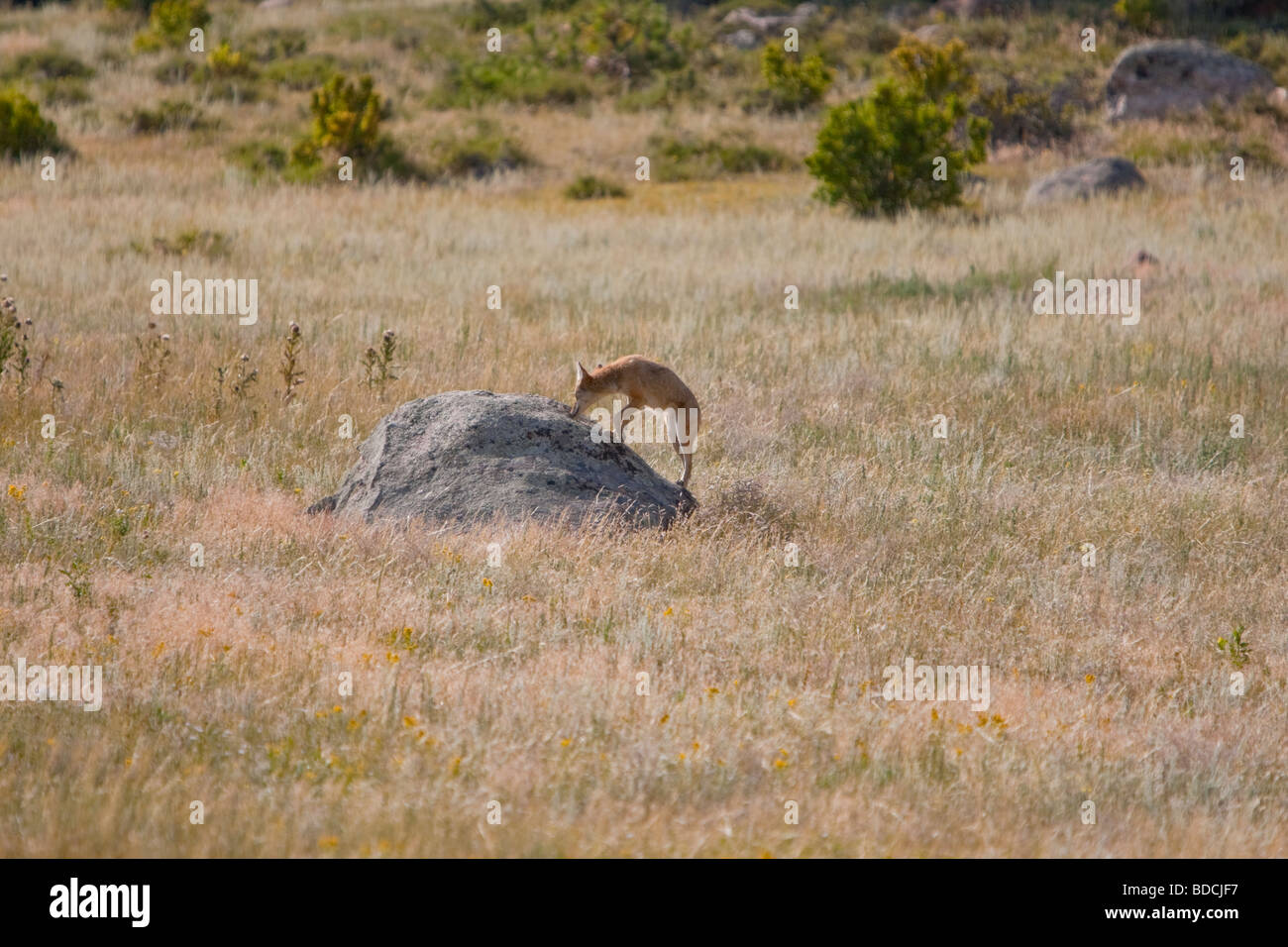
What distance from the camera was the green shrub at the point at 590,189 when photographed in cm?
2262

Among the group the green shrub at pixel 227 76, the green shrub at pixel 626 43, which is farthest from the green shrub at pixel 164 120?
the green shrub at pixel 626 43

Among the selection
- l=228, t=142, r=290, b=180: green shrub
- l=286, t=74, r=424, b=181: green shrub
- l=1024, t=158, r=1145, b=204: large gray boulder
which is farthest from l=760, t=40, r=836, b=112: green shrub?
l=228, t=142, r=290, b=180: green shrub

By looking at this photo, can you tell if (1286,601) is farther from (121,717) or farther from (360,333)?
(360,333)

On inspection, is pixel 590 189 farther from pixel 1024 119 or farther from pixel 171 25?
pixel 171 25

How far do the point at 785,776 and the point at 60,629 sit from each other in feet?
10.8

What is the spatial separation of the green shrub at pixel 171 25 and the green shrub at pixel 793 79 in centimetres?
1569

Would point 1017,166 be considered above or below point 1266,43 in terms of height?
below

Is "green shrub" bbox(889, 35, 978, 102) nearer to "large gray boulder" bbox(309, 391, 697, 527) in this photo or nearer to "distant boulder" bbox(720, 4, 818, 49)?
"distant boulder" bbox(720, 4, 818, 49)

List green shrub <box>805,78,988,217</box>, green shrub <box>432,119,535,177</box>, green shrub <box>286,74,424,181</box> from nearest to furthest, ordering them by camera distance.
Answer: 1. green shrub <box>805,78,988,217</box>
2. green shrub <box>286,74,424,181</box>
3. green shrub <box>432,119,535,177</box>

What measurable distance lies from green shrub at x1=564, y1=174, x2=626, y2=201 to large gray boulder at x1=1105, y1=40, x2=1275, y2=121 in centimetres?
1202

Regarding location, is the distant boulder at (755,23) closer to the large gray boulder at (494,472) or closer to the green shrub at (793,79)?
the green shrub at (793,79)

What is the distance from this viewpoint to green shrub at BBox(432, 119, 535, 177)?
79.4ft

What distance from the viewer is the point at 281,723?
474 cm

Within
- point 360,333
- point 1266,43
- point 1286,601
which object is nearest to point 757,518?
point 1286,601
